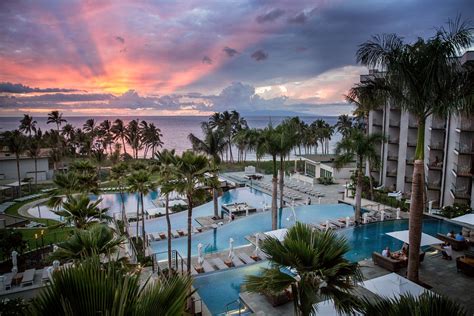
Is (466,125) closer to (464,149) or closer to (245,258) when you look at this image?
(464,149)

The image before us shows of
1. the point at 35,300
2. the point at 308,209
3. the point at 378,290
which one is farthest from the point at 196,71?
the point at 35,300

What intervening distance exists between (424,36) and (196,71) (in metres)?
27.7

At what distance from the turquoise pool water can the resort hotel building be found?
235 inches

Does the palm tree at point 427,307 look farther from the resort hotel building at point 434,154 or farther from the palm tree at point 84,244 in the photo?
the resort hotel building at point 434,154

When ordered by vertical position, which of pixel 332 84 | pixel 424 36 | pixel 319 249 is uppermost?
pixel 332 84

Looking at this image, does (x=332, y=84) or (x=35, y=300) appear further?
(x=332, y=84)

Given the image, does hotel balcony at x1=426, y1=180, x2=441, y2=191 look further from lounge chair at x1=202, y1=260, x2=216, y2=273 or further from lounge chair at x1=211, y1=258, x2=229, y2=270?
lounge chair at x1=202, y1=260, x2=216, y2=273

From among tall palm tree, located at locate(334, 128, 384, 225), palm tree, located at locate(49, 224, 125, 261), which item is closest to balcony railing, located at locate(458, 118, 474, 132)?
tall palm tree, located at locate(334, 128, 384, 225)

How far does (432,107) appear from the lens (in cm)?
1106

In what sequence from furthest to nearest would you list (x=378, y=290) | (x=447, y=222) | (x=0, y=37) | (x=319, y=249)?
1. (x=447, y=222)
2. (x=0, y=37)
3. (x=378, y=290)
4. (x=319, y=249)

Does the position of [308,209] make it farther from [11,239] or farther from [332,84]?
[11,239]

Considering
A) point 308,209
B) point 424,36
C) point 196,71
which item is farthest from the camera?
point 196,71

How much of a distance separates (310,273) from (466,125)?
26.9 meters

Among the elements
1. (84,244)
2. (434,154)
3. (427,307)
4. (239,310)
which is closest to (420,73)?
(427,307)
